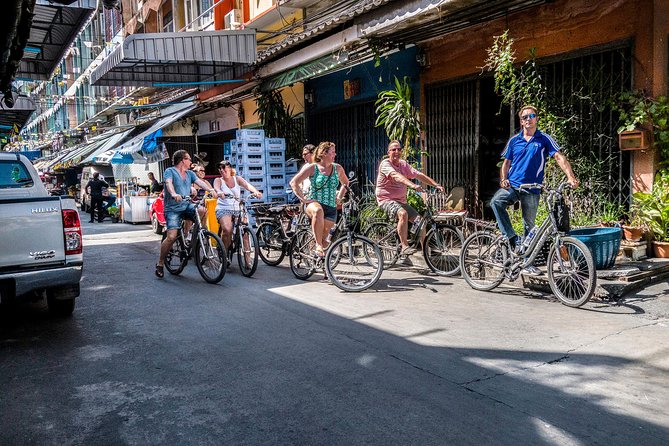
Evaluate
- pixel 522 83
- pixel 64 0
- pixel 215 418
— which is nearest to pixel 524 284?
pixel 522 83

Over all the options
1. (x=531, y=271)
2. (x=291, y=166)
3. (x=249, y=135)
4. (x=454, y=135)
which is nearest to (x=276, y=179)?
(x=291, y=166)

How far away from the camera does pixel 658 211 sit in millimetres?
7520

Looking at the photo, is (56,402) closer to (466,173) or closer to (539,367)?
(539,367)

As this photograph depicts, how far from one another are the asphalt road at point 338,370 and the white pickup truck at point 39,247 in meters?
0.53

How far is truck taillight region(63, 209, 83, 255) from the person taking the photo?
230 inches

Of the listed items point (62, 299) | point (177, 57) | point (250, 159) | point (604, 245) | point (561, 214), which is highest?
point (177, 57)

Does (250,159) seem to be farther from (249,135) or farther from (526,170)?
(526,170)

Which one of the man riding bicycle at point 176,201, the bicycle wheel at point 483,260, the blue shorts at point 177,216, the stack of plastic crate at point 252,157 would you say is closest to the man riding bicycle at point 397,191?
the bicycle wheel at point 483,260

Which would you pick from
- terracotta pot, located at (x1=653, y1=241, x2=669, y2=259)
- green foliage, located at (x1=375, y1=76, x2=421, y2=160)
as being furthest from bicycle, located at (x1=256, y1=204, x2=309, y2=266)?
terracotta pot, located at (x1=653, y1=241, x2=669, y2=259)

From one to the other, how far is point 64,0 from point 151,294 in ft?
12.4

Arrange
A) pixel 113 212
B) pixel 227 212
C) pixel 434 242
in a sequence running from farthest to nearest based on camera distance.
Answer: pixel 113 212 < pixel 227 212 < pixel 434 242

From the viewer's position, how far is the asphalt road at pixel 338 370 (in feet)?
11.4

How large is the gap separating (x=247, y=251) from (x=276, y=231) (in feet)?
3.38

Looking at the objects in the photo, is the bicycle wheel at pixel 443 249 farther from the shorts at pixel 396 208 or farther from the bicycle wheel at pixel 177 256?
the bicycle wheel at pixel 177 256
